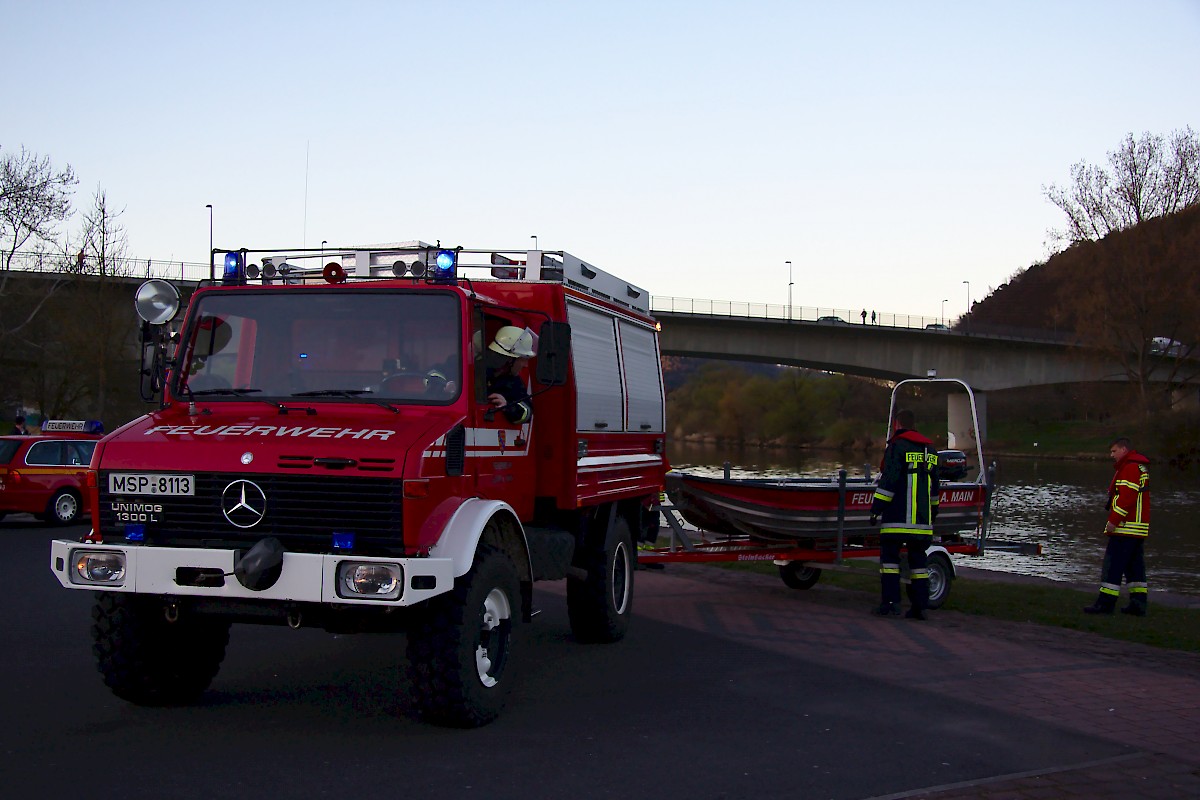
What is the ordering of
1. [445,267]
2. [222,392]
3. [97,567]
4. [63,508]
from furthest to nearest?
[63,508]
[445,267]
[222,392]
[97,567]

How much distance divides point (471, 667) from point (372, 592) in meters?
0.81

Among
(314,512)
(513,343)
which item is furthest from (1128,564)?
(314,512)

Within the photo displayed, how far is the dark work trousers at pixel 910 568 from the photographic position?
35.8ft

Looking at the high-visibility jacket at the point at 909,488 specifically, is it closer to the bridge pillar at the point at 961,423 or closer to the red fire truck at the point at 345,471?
the red fire truck at the point at 345,471

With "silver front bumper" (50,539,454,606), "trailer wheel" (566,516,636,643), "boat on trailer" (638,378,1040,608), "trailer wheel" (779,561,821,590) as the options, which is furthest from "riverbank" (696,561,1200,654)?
"silver front bumper" (50,539,454,606)

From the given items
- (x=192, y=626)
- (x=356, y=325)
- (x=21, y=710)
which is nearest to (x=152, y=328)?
(x=356, y=325)

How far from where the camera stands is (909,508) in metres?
11.0

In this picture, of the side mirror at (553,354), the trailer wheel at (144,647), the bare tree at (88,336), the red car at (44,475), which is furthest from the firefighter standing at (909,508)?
the bare tree at (88,336)

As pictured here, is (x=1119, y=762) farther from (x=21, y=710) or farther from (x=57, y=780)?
(x=21, y=710)

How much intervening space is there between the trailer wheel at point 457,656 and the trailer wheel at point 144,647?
1.18m

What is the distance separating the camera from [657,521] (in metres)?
11.1

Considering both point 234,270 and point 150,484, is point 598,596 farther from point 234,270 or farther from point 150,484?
point 150,484

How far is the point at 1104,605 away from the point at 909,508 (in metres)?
2.38

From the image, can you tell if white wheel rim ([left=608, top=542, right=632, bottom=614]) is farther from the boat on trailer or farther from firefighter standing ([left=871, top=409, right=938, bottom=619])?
firefighter standing ([left=871, top=409, right=938, bottom=619])
